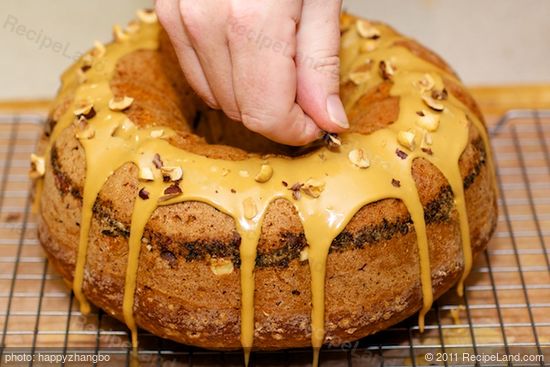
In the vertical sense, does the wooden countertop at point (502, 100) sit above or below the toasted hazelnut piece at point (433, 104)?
below

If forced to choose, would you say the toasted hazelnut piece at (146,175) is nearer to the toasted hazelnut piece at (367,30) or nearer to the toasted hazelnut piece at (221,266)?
the toasted hazelnut piece at (221,266)

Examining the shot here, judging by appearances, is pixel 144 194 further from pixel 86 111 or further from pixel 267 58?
pixel 267 58

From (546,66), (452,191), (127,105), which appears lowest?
(546,66)

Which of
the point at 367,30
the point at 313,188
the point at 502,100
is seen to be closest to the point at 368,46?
the point at 367,30

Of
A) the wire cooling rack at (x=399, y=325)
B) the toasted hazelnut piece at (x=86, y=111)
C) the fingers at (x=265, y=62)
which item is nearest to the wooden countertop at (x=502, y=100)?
the wire cooling rack at (x=399, y=325)

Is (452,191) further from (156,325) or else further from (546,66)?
(546,66)

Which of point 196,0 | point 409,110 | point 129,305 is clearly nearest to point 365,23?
point 409,110

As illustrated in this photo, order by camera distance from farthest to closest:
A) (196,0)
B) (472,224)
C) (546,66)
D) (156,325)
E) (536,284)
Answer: (546,66)
(536,284)
(472,224)
(156,325)
(196,0)

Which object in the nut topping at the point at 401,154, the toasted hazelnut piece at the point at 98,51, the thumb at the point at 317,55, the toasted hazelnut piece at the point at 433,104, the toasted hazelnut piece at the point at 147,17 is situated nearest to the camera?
the thumb at the point at 317,55
